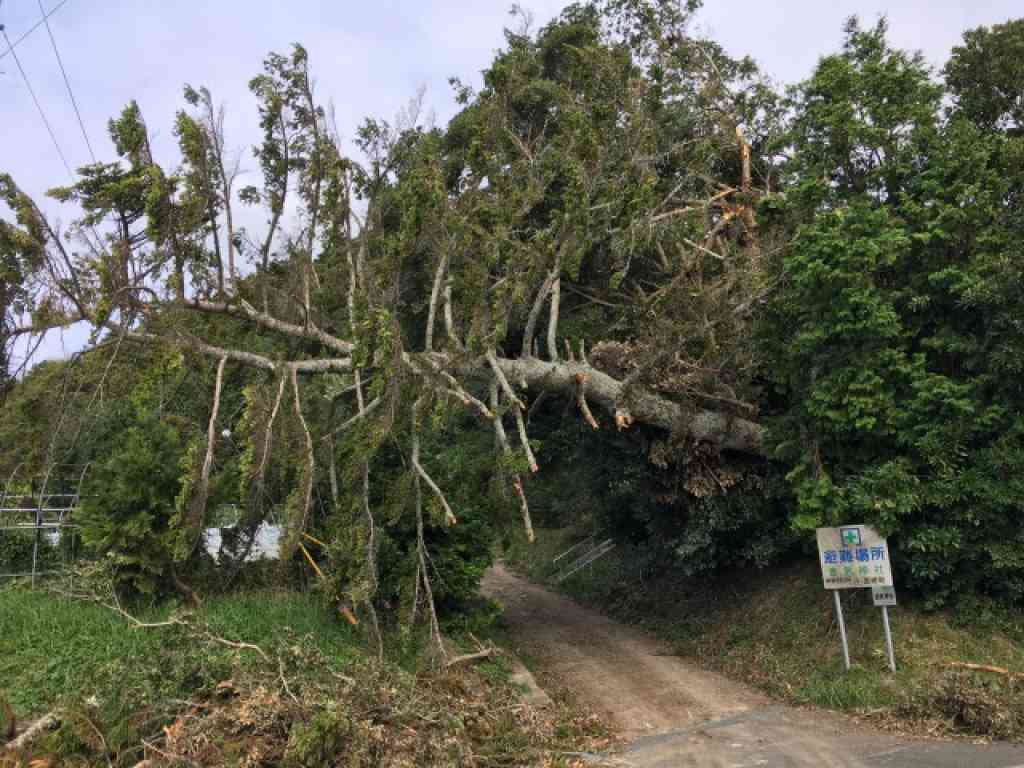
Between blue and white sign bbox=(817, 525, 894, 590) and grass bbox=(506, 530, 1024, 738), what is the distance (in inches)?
37.8

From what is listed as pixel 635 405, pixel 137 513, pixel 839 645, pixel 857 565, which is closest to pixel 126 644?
pixel 137 513

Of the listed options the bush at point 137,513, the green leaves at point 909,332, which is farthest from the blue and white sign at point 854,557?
the bush at point 137,513

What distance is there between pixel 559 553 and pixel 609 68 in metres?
12.5

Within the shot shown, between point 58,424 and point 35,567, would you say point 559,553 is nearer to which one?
point 35,567

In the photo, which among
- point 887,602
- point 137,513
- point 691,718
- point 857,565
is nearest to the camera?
point 691,718

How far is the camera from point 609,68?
15297mm

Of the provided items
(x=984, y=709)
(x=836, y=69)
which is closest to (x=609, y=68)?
(x=836, y=69)

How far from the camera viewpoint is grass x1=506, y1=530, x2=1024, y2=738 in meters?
8.42

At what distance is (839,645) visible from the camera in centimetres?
1081

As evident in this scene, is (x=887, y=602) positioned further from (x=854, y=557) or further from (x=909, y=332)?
(x=909, y=332)

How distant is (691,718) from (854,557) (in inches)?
105

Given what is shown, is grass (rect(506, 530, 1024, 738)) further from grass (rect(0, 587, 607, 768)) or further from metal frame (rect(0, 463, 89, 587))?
metal frame (rect(0, 463, 89, 587))

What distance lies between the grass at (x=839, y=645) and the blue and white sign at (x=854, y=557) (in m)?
0.96

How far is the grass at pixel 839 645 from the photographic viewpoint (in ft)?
27.6
